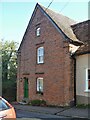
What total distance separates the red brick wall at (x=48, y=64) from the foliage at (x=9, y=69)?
15.7 feet

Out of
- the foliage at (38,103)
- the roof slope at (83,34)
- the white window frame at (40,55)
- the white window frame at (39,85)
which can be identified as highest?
the roof slope at (83,34)

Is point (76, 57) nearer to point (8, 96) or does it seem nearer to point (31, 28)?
point (31, 28)

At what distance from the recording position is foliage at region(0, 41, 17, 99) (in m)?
31.1

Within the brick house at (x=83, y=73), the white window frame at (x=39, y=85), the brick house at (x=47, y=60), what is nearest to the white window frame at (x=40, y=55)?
the brick house at (x=47, y=60)

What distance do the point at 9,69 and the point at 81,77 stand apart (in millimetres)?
18529

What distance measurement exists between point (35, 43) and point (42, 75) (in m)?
3.59

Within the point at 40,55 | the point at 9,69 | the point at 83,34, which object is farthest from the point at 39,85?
the point at 9,69

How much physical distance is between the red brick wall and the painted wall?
1.91 feet

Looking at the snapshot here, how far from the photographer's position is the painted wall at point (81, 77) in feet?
61.9

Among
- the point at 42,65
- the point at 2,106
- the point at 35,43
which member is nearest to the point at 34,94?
the point at 42,65

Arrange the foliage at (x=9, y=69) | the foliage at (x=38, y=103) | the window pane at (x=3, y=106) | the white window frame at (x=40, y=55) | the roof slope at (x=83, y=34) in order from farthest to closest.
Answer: the foliage at (x=9, y=69) < the white window frame at (x=40, y=55) < the foliage at (x=38, y=103) < the roof slope at (x=83, y=34) < the window pane at (x=3, y=106)

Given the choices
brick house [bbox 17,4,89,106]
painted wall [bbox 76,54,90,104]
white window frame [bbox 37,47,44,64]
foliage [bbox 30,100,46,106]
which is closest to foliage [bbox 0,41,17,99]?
brick house [bbox 17,4,89,106]

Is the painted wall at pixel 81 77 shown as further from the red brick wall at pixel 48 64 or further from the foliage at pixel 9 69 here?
the foliage at pixel 9 69

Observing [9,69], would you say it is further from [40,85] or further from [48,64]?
[48,64]
